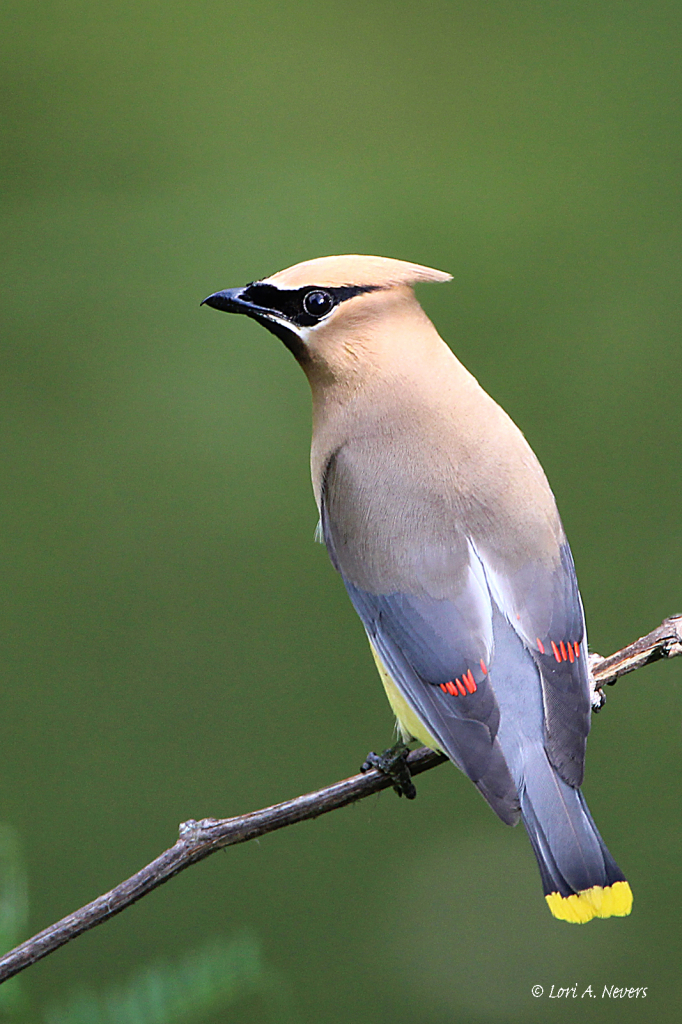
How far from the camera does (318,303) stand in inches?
77.3

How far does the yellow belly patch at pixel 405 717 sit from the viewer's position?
1898 millimetres

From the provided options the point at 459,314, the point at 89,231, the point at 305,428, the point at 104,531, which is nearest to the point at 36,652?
the point at 104,531

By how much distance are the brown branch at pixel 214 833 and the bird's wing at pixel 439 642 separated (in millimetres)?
167

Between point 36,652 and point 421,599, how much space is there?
2514mm

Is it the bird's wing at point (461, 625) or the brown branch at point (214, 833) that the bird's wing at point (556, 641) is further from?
the brown branch at point (214, 833)

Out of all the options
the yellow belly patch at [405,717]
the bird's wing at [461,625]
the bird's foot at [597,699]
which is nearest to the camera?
the bird's wing at [461,625]

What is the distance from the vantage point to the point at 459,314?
4.14 meters

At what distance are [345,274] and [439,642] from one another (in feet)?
1.97

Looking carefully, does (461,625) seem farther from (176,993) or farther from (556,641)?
(176,993)

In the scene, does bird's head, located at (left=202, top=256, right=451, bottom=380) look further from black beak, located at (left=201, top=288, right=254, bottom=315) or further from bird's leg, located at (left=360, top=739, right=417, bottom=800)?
bird's leg, located at (left=360, top=739, right=417, bottom=800)

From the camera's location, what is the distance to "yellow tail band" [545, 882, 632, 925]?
1623 millimetres

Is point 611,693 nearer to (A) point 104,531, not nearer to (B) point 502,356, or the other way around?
(B) point 502,356

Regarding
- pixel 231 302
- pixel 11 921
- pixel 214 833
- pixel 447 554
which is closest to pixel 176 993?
pixel 11 921

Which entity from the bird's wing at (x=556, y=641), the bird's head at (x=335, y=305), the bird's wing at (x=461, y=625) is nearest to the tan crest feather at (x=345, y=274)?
the bird's head at (x=335, y=305)
